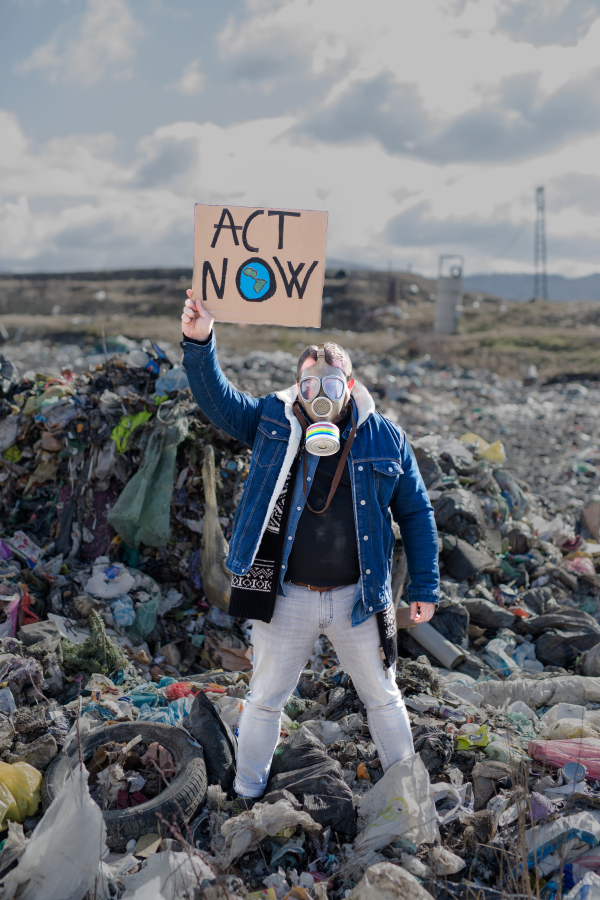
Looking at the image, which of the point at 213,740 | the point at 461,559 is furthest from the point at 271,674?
the point at 461,559

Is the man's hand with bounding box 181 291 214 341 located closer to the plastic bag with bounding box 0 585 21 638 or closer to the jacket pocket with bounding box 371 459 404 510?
the jacket pocket with bounding box 371 459 404 510

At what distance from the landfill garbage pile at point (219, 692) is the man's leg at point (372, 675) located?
0.10 meters

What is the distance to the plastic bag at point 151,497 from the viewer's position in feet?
15.4

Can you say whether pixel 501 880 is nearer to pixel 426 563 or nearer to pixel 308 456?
pixel 426 563

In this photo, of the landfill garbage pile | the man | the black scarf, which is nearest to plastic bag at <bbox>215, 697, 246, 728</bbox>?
the landfill garbage pile

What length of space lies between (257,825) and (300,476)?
132cm

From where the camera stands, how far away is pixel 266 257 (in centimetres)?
255

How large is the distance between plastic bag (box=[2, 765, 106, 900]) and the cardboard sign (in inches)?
72.5

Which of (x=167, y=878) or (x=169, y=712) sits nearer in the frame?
(x=167, y=878)

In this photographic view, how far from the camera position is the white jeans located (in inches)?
94.9

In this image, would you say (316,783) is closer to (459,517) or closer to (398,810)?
(398,810)

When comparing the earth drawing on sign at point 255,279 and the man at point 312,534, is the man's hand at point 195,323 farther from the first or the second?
the earth drawing on sign at point 255,279

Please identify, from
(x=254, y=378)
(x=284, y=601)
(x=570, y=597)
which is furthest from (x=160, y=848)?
(x=254, y=378)

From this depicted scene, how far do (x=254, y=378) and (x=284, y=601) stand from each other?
11.4m
